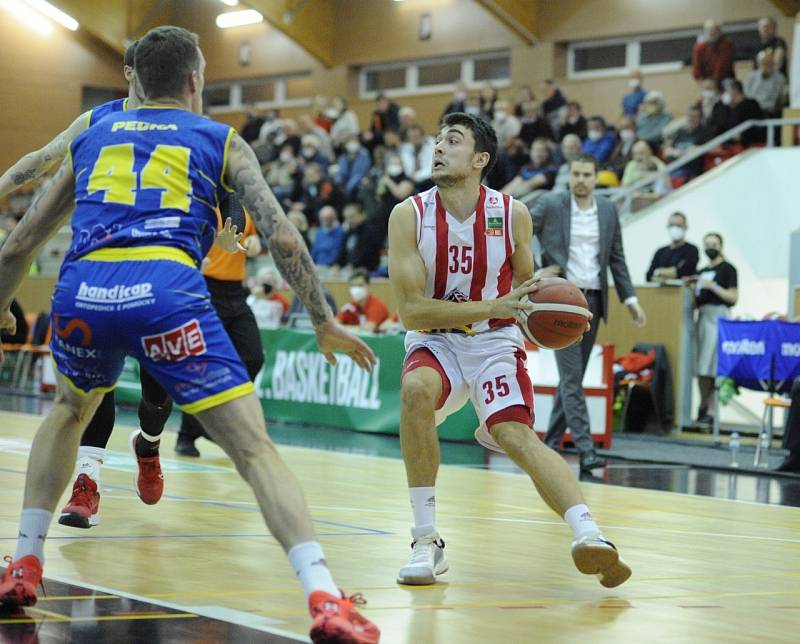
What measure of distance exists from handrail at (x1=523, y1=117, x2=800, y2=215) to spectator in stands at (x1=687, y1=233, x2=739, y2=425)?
274cm

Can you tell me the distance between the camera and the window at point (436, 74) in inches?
973

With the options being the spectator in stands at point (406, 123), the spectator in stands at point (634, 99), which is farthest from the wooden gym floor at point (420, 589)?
the spectator in stands at point (406, 123)

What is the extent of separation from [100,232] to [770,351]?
25.8 ft

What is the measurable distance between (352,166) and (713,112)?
6516 mm

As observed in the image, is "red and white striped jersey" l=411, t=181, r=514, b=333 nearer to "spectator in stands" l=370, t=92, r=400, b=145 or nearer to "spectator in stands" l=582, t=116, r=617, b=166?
"spectator in stands" l=582, t=116, r=617, b=166

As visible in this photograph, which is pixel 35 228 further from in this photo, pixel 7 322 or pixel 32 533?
pixel 32 533

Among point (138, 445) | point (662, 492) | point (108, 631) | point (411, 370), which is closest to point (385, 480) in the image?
point (662, 492)

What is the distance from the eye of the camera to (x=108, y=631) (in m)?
3.72

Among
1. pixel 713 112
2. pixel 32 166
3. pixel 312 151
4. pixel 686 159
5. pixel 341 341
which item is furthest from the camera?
pixel 312 151

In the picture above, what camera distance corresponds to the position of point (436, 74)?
2591cm

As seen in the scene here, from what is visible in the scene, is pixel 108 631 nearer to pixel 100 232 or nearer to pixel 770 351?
pixel 100 232

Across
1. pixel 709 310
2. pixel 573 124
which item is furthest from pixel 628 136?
pixel 709 310

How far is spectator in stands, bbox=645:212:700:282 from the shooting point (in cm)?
1440

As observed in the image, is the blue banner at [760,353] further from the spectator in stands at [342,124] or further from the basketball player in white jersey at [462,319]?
the spectator in stands at [342,124]
